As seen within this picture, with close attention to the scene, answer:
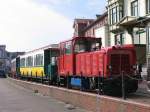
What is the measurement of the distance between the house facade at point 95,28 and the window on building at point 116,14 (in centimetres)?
521

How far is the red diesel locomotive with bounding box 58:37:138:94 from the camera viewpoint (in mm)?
23047

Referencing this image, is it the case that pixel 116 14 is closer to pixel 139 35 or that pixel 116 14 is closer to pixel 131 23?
pixel 139 35

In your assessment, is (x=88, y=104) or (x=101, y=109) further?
(x=88, y=104)

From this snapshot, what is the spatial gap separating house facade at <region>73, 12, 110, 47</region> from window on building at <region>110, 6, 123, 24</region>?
5211mm

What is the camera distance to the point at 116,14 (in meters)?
60.2

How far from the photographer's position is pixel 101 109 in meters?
17.4

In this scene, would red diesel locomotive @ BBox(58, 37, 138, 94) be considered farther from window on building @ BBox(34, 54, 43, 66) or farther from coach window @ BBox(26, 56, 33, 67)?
coach window @ BBox(26, 56, 33, 67)

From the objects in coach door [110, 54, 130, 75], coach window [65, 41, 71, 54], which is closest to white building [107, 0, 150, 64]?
coach window [65, 41, 71, 54]

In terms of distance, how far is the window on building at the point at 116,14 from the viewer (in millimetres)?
58625

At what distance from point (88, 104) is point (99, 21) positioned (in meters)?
78.3

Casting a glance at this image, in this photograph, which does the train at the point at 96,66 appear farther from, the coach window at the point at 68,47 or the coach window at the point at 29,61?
the coach window at the point at 29,61

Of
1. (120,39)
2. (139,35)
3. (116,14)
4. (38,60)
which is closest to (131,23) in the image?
(139,35)

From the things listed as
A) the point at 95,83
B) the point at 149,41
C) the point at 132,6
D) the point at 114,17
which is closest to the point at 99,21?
the point at 114,17

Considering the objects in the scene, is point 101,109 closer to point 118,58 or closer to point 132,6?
point 118,58
